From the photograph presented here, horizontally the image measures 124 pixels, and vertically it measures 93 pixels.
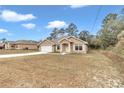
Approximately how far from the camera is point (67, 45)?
18375 mm

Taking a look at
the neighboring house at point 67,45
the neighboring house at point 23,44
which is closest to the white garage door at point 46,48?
the neighboring house at point 67,45

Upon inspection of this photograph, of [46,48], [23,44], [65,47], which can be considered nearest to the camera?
[65,47]

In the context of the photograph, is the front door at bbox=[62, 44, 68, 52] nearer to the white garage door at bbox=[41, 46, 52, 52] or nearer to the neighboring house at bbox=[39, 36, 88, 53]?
the neighboring house at bbox=[39, 36, 88, 53]

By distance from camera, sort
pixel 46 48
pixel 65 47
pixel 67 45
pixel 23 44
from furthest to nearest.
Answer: pixel 23 44, pixel 46 48, pixel 65 47, pixel 67 45

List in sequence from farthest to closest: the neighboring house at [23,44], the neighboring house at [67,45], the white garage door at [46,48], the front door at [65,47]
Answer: the neighboring house at [23,44] < the white garage door at [46,48] < the front door at [65,47] < the neighboring house at [67,45]

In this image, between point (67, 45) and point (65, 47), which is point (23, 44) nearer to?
point (65, 47)

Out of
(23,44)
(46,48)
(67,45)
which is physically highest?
(23,44)

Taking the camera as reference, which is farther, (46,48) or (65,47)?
(46,48)

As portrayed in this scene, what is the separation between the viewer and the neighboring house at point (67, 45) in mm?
17531

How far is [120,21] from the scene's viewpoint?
52.4ft

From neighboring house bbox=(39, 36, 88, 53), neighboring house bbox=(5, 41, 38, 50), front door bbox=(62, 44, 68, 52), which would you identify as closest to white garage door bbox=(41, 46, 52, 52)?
neighboring house bbox=(39, 36, 88, 53)

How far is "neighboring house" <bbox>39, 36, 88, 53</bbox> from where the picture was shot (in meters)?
17.5

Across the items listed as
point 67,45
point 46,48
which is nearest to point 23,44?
point 46,48

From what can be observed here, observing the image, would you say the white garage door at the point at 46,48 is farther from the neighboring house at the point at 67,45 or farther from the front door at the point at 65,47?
the front door at the point at 65,47
